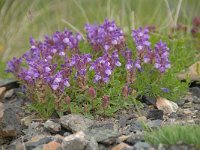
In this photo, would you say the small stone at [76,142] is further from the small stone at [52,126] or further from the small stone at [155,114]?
the small stone at [155,114]

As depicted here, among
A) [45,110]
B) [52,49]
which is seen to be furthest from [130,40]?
[45,110]

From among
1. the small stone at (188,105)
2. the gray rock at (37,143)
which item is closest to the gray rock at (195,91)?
the small stone at (188,105)

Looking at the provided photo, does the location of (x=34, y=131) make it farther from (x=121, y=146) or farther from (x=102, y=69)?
(x=121, y=146)


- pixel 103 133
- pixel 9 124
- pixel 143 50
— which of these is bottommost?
pixel 103 133

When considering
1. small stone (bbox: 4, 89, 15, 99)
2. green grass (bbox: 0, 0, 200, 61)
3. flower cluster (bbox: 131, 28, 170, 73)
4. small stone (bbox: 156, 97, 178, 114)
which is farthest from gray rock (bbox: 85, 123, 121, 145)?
green grass (bbox: 0, 0, 200, 61)

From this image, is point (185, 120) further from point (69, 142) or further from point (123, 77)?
→ point (69, 142)

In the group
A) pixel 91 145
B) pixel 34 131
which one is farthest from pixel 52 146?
pixel 34 131

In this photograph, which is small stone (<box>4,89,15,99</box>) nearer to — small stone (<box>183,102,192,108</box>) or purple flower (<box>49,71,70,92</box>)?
purple flower (<box>49,71,70,92</box>)
